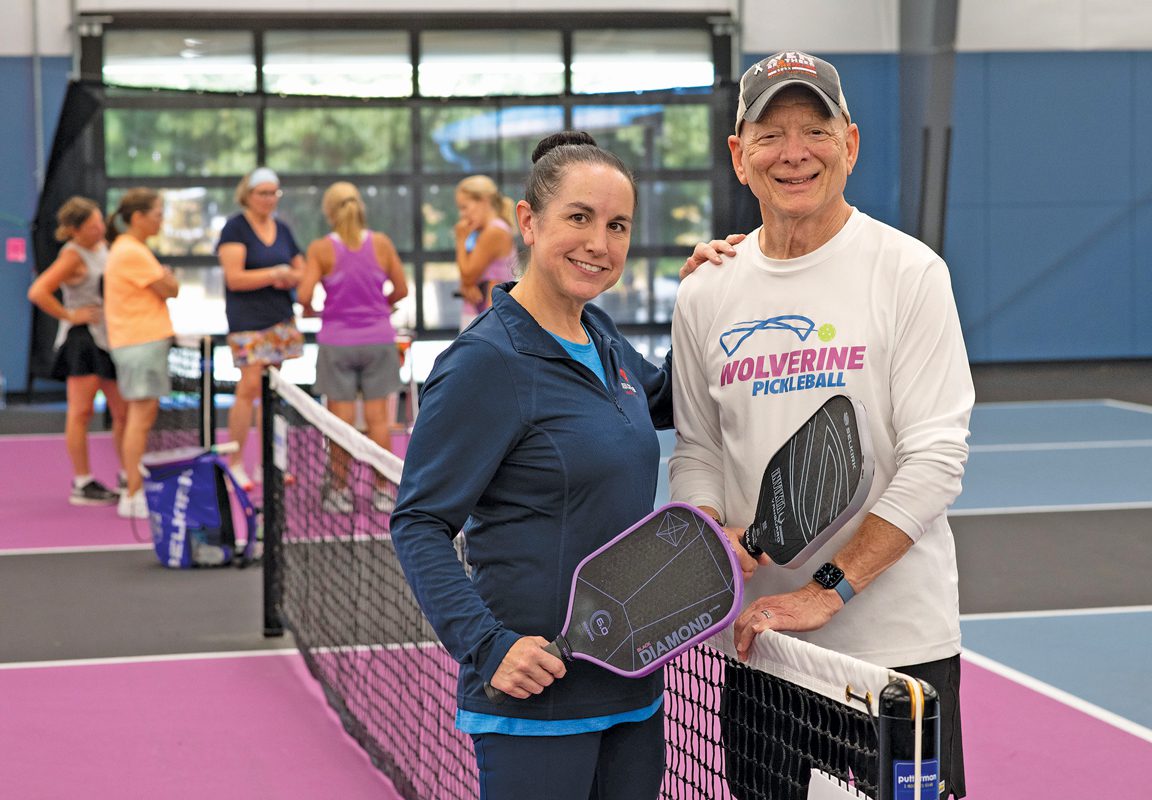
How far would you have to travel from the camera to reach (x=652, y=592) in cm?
184

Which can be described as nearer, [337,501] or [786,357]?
[786,357]

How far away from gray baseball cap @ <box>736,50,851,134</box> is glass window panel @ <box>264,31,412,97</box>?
1245 cm

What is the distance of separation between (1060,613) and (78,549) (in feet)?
15.5

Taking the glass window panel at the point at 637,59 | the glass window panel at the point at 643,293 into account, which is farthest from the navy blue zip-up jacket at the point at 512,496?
the glass window panel at the point at 637,59

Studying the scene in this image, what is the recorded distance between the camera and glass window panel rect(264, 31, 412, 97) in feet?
46.0

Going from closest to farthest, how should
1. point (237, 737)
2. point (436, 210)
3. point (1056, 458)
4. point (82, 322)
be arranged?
point (237, 737), point (82, 322), point (1056, 458), point (436, 210)

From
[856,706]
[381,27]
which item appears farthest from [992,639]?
[381,27]

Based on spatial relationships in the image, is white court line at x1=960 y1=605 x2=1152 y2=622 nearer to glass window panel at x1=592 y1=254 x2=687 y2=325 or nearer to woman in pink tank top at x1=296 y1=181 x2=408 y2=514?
woman in pink tank top at x1=296 y1=181 x2=408 y2=514

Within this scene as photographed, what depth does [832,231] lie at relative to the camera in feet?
7.09

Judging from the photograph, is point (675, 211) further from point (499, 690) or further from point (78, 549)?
point (499, 690)

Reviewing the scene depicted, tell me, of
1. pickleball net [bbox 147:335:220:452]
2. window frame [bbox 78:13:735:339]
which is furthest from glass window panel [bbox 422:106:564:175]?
pickleball net [bbox 147:335:220:452]

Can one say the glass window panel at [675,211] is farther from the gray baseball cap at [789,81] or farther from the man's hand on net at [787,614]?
the man's hand on net at [787,614]

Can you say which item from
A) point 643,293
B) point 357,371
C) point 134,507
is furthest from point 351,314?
point 643,293

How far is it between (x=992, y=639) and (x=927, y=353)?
11.5ft
